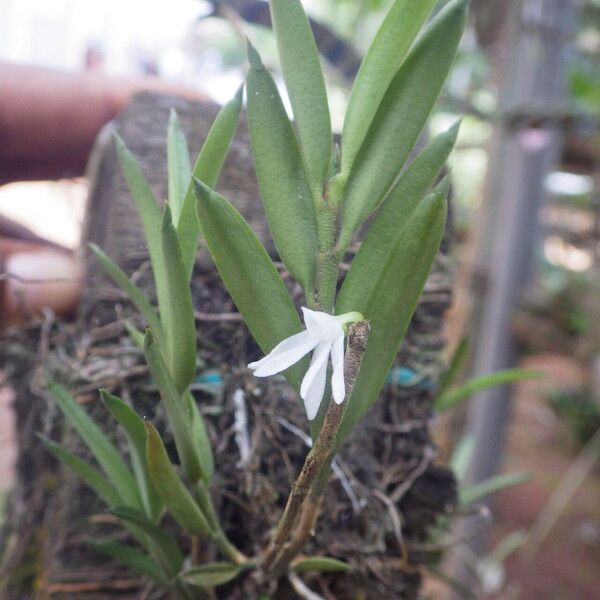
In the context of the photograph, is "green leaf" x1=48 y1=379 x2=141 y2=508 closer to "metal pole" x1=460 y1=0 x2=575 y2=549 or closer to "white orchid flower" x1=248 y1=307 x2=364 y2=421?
"white orchid flower" x1=248 y1=307 x2=364 y2=421

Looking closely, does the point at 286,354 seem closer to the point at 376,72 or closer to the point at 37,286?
the point at 376,72

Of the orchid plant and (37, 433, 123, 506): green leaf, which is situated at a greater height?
the orchid plant

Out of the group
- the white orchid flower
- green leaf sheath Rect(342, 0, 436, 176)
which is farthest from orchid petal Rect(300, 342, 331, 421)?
green leaf sheath Rect(342, 0, 436, 176)

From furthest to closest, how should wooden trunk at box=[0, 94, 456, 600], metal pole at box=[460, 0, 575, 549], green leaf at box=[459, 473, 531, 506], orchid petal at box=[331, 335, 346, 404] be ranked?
metal pole at box=[460, 0, 575, 549], green leaf at box=[459, 473, 531, 506], wooden trunk at box=[0, 94, 456, 600], orchid petal at box=[331, 335, 346, 404]

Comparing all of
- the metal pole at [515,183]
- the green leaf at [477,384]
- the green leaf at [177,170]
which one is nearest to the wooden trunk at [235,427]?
the green leaf at [477,384]

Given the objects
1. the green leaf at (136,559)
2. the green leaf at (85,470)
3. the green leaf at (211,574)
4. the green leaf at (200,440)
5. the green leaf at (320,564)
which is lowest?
the green leaf at (136,559)

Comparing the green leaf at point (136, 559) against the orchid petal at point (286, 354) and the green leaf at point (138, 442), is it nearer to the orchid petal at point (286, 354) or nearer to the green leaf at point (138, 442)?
the green leaf at point (138, 442)
